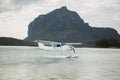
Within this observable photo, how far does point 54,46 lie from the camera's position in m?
72.4

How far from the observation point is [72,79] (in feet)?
88.9

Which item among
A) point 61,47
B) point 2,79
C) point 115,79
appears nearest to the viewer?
point 2,79

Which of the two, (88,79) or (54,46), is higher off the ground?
(54,46)

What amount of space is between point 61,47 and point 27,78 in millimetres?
43327

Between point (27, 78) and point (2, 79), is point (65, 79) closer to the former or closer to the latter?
point (27, 78)

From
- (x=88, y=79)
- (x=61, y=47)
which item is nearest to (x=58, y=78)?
(x=88, y=79)

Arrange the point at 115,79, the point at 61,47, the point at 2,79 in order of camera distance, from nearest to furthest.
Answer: the point at 2,79, the point at 115,79, the point at 61,47

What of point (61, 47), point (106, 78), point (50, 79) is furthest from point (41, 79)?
point (61, 47)

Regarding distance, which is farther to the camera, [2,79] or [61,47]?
[61,47]

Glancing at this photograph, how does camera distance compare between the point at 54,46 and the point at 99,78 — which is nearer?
the point at 99,78

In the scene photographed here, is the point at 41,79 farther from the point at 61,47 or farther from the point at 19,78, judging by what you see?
the point at 61,47

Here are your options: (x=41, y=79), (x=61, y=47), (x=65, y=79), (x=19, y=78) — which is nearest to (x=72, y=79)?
(x=65, y=79)

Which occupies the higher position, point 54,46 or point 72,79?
point 54,46

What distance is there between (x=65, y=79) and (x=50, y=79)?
1399mm
